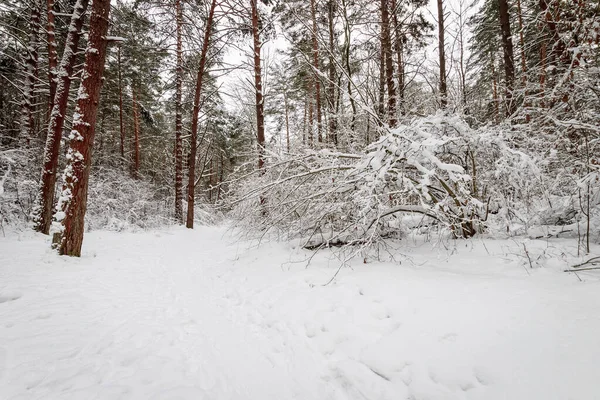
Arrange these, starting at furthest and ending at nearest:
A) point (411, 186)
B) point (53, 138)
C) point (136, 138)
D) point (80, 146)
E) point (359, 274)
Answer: point (136, 138)
point (53, 138)
point (80, 146)
point (359, 274)
point (411, 186)

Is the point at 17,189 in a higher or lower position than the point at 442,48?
lower

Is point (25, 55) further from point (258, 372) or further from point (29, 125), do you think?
point (258, 372)

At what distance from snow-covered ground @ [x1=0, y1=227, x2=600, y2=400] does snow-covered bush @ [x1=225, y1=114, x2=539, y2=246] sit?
718 mm

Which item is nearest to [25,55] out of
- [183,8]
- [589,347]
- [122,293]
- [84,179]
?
[183,8]

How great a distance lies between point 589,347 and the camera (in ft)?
5.63

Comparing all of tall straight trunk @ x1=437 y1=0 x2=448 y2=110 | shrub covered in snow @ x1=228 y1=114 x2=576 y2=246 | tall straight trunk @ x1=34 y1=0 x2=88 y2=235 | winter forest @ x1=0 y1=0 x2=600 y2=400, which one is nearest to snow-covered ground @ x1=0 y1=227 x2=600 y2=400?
winter forest @ x1=0 y1=0 x2=600 y2=400

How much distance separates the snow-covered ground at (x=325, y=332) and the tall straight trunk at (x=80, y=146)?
0.80 m

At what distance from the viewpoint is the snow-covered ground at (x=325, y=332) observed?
5.98ft

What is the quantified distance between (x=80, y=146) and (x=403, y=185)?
6141 mm

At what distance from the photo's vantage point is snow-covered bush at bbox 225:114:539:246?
134 inches

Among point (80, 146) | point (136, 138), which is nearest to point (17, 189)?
point (80, 146)

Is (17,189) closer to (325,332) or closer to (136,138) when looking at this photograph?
(136,138)

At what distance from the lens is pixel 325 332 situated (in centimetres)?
282

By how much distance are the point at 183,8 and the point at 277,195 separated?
11.1 metres
